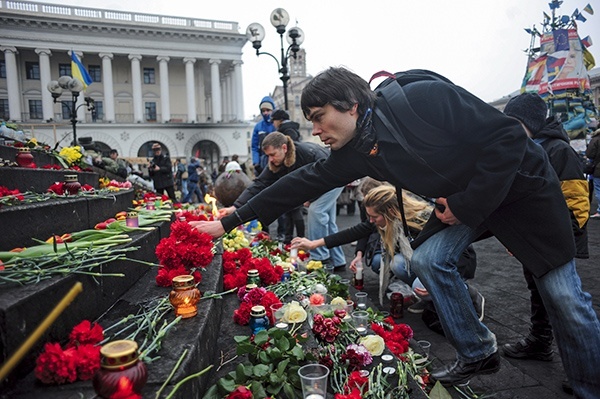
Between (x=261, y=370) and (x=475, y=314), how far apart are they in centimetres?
125

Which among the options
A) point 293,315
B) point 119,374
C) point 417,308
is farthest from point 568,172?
point 119,374

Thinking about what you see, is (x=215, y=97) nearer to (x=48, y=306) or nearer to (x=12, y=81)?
(x=12, y=81)

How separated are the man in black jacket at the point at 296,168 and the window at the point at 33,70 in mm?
42943

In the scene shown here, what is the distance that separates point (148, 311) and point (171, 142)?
40.7 metres

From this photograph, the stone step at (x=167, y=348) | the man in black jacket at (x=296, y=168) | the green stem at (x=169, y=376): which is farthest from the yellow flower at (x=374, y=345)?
the man in black jacket at (x=296, y=168)

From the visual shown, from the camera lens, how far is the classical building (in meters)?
36.3

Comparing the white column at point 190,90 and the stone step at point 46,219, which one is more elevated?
the white column at point 190,90

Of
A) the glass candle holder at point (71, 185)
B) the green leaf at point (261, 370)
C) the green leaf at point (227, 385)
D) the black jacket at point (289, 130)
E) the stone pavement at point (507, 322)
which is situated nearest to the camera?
the green leaf at point (227, 385)

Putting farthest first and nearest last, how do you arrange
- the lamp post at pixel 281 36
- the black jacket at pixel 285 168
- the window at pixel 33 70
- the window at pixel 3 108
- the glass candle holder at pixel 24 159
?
the window at pixel 33 70 < the window at pixel 3 108 < the lamp post at pixel 281 36 < the black jacket at pixel 285 168 < the glass candle holder at pixel 24 159

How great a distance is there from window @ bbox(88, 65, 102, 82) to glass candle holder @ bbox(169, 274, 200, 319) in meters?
44.7

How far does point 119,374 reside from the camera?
103 cm

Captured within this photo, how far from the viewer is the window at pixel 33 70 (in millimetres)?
37875

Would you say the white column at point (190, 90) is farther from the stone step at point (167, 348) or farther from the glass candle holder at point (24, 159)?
the stone step at point (167, 348)

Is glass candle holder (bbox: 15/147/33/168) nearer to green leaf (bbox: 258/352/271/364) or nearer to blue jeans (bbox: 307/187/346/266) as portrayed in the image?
blue jeans (bbox: 307/187/346/266)
